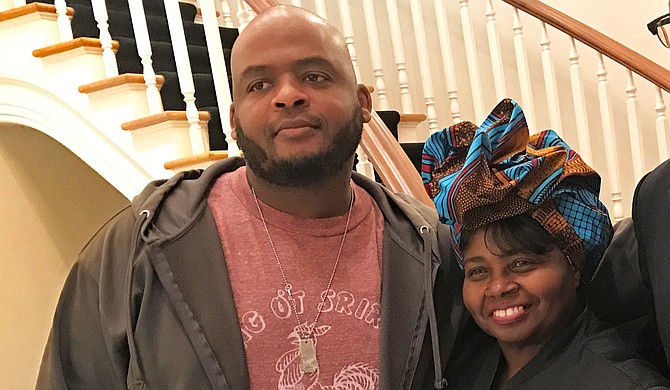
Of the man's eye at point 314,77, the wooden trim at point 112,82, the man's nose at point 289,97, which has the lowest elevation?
the man's nose at point 289,97

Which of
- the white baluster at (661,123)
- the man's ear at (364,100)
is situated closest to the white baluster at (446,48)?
the white baluster at (661,123)

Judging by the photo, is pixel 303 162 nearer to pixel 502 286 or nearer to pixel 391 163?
pixel 502 286

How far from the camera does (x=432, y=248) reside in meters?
1.36

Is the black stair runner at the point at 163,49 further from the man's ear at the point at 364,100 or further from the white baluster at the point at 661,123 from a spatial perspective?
the white baluster at the point at 661,123

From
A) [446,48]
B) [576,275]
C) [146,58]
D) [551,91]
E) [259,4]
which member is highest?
[259,4]

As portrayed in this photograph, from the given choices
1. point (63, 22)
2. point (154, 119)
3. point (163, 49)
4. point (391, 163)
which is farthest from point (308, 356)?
point (163, 49)

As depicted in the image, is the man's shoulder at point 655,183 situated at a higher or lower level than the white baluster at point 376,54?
lower

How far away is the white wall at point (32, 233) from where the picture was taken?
3.41m

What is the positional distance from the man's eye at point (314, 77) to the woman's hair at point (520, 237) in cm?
41

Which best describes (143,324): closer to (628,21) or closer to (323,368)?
(323,368)

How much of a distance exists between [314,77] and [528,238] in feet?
1.56

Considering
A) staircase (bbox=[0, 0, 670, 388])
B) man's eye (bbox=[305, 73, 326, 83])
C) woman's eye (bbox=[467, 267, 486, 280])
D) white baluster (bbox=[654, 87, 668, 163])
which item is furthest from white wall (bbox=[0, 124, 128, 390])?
woman's eye (bbox=[467, 267, 486, 280])

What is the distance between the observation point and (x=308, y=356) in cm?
127

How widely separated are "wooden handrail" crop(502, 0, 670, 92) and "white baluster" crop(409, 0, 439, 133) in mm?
458
